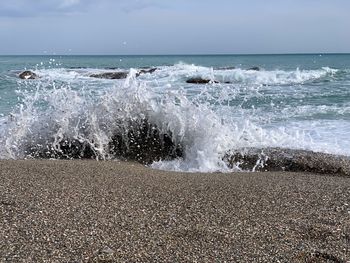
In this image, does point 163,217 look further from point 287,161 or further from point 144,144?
point 144,144

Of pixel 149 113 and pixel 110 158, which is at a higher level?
pixel 149 113

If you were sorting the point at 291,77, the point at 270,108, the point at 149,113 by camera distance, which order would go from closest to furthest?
1. the point at 149,113
2. the point at 270,108
3. the point at 291,77

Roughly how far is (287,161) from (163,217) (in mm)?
3056

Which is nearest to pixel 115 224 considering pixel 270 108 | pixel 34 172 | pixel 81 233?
pixel 81 233

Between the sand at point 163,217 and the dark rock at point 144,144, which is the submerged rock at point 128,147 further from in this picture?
the sand at point 163,217

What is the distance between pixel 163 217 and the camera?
3643 mm

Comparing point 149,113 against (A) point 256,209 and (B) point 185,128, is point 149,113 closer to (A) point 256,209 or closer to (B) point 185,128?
(B) point 185,128

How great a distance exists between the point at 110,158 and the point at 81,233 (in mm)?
3177

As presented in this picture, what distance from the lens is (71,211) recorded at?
3660 mm

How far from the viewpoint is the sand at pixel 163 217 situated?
3051 mm

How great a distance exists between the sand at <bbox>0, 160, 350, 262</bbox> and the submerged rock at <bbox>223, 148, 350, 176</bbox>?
3.31 feet

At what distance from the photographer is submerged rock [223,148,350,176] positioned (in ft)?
20.0

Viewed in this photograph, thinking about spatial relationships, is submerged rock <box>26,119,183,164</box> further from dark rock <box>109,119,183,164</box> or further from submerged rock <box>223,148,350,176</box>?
submerged rock <box>223,148,350,176</box>

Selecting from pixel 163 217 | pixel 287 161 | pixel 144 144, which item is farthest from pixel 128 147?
pixel 163 217
